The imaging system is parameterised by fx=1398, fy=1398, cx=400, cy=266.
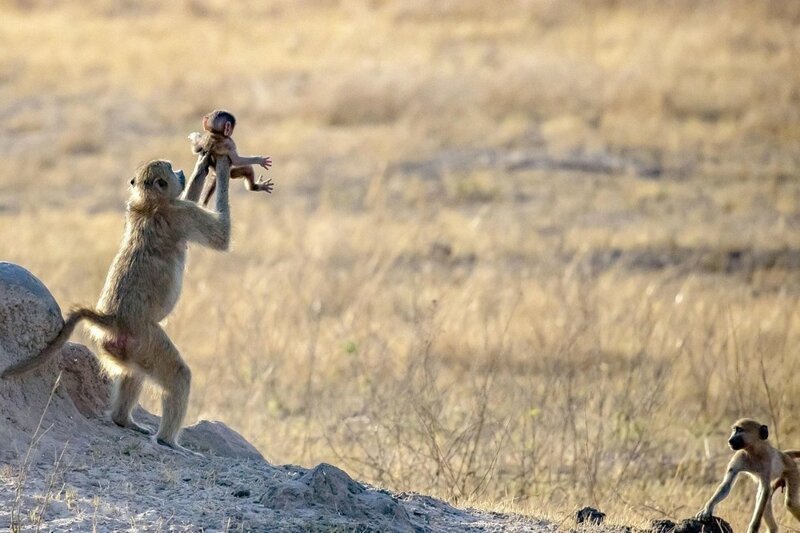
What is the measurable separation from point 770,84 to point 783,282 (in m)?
10.8

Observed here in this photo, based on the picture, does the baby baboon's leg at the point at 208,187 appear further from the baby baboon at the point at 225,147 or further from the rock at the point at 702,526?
the rock at the point at 702,526

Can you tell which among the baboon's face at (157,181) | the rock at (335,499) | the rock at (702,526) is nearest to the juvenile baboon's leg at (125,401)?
the baboon's face at (157,181)

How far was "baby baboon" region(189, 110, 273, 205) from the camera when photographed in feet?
20.9

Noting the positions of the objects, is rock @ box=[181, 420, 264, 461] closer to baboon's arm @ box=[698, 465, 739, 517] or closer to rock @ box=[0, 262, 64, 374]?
rock @ box=[0, 262, 64, 374]

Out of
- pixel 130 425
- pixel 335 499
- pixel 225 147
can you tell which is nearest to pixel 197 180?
pixel 225 147

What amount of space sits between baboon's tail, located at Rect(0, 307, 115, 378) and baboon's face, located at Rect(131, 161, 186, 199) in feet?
2.11

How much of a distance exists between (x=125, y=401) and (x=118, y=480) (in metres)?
0.79

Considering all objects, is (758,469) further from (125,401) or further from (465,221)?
(465,221)

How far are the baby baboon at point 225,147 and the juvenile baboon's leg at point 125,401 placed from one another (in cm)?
110

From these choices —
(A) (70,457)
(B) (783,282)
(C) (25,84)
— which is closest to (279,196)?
(B) (783,282)

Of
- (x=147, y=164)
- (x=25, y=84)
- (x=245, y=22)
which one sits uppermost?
(x=245, y=22)

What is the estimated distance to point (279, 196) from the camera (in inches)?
730

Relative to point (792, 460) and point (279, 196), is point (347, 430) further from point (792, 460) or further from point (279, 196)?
point (279, 196)

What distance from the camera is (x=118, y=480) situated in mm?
5973
